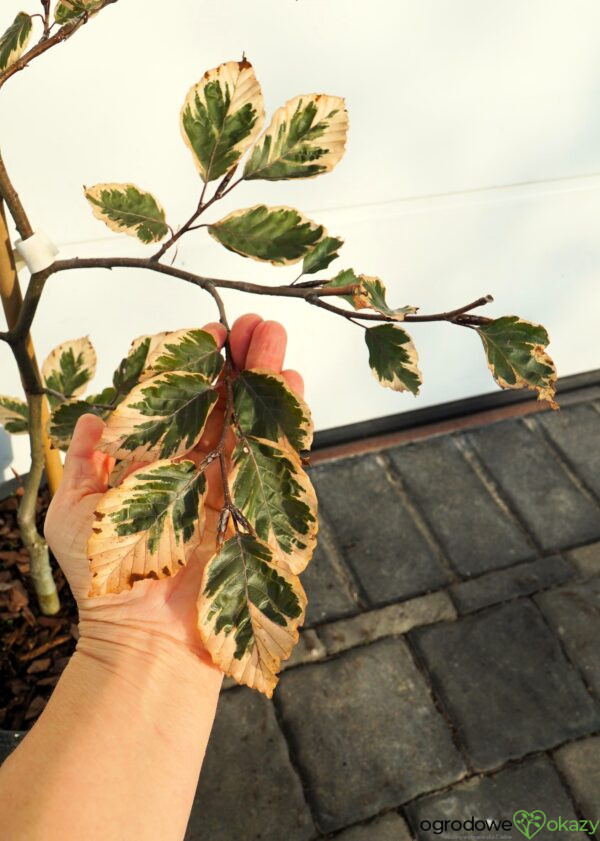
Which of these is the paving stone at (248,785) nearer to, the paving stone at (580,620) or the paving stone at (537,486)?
the paving stone at (580,620)

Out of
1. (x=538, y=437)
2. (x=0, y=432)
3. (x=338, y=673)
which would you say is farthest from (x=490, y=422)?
(x=0, y=432)

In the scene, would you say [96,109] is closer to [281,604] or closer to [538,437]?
[281,604]

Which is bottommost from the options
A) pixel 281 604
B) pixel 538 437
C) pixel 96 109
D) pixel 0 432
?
pixel 538 437

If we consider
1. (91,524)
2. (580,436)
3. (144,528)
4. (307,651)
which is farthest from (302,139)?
(580,436)

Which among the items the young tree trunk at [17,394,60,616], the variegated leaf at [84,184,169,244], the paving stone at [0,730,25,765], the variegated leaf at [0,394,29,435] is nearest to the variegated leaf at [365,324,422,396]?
the variegated leaf at [84,184,169,244]

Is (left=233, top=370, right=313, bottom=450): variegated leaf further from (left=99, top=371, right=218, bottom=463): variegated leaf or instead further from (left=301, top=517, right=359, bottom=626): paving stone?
(left=301, top=517, right=359, bottom=626): paving stone
